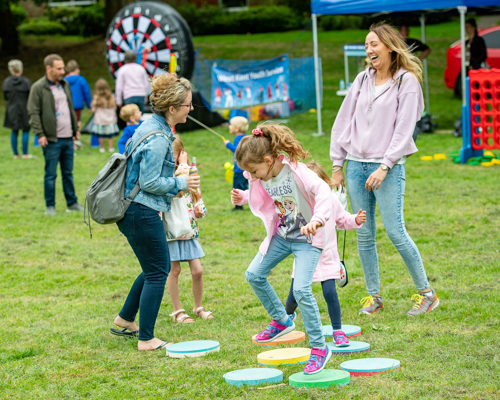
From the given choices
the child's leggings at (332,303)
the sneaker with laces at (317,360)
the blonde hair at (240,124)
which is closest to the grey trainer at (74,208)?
the blonde hair at (240,124)

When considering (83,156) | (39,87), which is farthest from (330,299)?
(83,156)

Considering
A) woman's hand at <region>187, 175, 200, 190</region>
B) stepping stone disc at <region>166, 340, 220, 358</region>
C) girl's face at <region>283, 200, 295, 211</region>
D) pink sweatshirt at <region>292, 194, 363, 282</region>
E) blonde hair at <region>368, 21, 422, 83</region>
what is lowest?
stepping stone disc at <region>166, 340, 220, 358</region>

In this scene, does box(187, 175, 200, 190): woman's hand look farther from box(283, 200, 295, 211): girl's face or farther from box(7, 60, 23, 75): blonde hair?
box(7, 60, 23, 75): blonde hair

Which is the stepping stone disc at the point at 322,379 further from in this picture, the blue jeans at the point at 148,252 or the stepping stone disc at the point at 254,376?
the blue jeans at the point at 148,252

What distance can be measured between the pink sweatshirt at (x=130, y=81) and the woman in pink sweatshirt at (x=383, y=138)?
9073 millimetres

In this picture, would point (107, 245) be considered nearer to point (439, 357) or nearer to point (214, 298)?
point (214, 298)

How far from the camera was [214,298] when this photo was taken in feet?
18.7

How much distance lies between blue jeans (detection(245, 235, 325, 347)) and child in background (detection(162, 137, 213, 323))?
2.84 ft

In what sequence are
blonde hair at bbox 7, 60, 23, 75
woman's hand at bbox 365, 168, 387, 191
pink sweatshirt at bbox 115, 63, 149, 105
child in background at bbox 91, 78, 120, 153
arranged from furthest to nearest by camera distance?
child in background at bbox 91, 78, 120, 153 < blonde hair at bbox 7, 60, 23, 75 < pink sweatshirt at bbox 115, 63, 149, 105 < woman's hand at bbox 365, 168, 387, 191

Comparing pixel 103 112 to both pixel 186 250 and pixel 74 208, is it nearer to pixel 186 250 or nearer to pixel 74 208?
pixel 74 208

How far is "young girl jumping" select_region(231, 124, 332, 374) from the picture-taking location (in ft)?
12.9

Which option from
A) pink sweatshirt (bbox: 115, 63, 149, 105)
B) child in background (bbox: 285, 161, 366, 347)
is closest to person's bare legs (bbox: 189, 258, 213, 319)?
child in background (bbox: 285, 161, 366, 347)

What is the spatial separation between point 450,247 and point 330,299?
9.20 feet

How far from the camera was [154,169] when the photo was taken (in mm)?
4188
